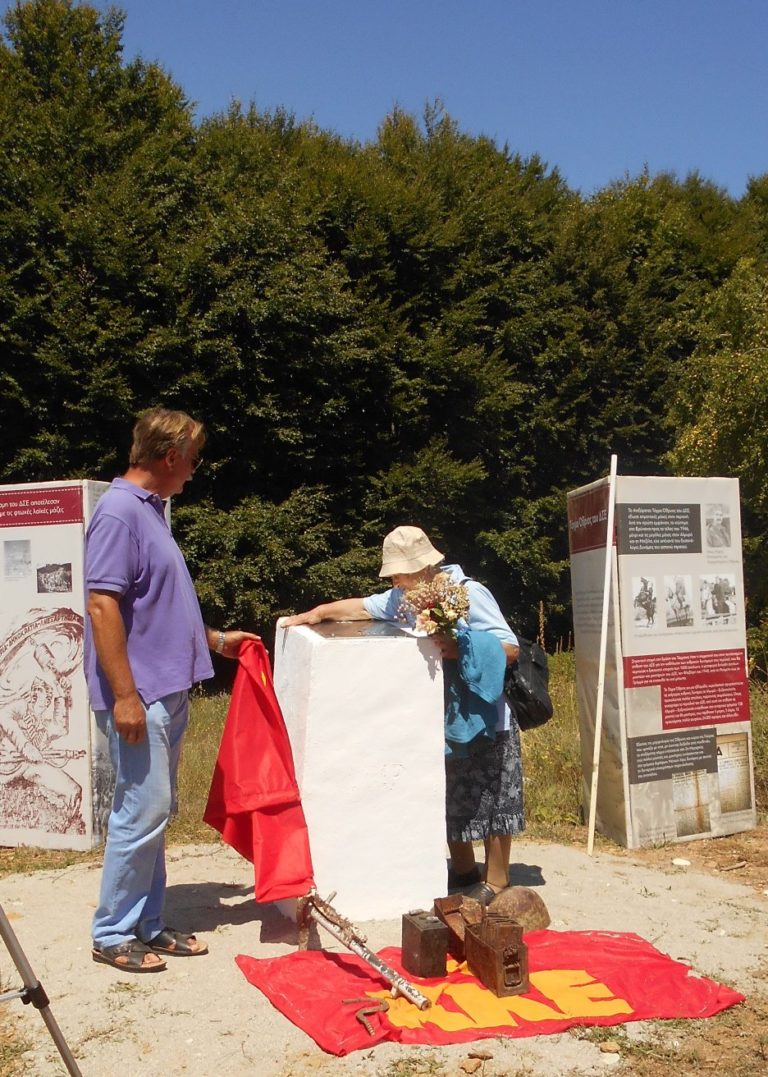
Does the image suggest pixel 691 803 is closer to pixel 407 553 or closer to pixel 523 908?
pixel 523 908

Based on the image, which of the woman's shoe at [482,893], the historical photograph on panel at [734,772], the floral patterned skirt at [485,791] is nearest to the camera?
the woman's shoe at [482,893]

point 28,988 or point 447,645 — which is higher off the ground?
point 447,645

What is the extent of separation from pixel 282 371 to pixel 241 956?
11.9 metres

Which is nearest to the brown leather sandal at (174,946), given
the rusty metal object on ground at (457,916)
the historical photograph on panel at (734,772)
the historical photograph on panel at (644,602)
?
the rusty metal object on ground at (457,916)

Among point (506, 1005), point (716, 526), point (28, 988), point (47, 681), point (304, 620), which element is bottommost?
point (506, 1005)

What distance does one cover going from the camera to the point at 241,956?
13.6ft

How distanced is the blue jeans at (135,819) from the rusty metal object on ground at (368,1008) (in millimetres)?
928

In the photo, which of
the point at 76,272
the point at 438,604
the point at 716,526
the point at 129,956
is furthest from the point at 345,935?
the point at 76,272

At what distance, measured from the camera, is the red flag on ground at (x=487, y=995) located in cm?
353

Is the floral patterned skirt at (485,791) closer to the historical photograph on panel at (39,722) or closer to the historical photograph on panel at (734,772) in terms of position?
the historical photograph on panel at (734,772)

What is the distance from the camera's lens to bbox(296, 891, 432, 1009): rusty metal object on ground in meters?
3.70

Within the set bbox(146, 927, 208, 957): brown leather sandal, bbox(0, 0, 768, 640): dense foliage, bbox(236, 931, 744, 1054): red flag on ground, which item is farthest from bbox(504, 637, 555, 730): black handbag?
bbox(0, 0, 768, 640): dense foliage

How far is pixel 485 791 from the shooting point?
4.77 metres

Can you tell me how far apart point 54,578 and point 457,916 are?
10.5ft
